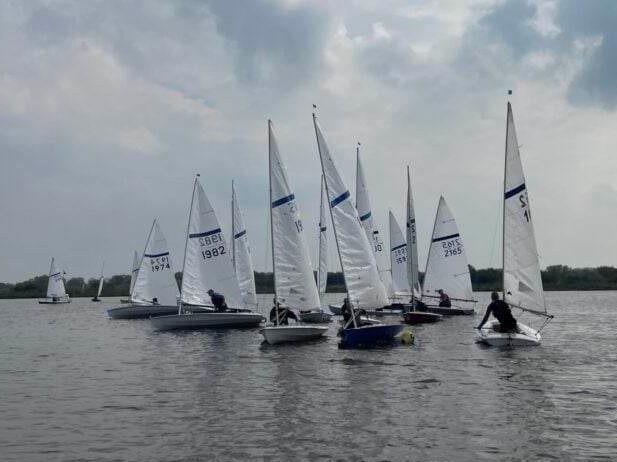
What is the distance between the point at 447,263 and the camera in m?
43.9

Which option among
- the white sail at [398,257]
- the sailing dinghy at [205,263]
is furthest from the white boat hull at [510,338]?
the white sail at [398,257]

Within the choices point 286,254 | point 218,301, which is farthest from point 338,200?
point 218,301

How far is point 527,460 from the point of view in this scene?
31.8 ft

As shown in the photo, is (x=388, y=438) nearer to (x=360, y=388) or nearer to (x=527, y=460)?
(x=527, y=460)

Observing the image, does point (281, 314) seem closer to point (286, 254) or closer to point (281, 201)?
point (286, 254)

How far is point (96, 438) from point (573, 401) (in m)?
9.56

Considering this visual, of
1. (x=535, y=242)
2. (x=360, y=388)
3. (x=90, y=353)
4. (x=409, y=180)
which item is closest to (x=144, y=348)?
(x=90, y=353)

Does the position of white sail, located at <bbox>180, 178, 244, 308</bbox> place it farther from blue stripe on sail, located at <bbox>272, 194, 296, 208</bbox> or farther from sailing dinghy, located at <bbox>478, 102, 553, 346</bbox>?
sailing dinghy, located at <bbox>478, 102, 553, 346</bbox>

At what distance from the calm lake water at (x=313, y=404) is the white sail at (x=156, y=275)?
21.6 meters

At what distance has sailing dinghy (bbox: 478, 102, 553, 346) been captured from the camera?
24844 mm

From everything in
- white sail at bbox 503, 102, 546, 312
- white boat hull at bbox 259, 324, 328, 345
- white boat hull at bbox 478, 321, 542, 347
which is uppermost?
white sail at bbox 503, 102, 546, 312

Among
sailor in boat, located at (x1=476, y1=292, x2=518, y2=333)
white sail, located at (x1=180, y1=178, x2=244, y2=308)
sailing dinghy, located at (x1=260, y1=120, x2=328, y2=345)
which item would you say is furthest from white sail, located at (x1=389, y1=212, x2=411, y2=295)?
sailor in boat, located at (x1=476, y1=292, x2=518, y2=333)

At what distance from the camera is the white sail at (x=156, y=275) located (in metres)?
46.8

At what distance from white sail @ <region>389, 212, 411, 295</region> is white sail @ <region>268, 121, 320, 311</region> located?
76.6 feet
